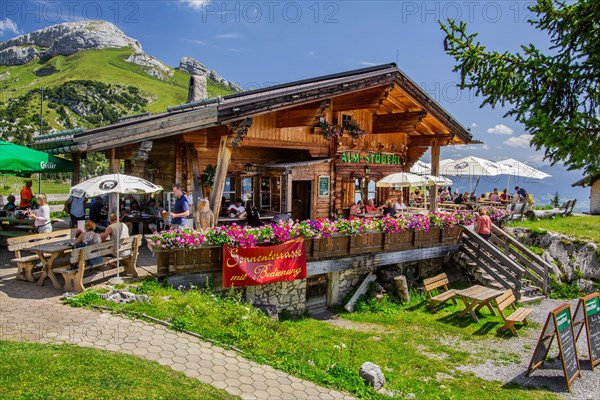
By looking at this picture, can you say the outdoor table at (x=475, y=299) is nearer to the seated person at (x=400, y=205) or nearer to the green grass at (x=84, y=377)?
the seated person at (x=400, y=205)

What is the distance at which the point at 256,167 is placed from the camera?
16094mm

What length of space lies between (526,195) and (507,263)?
11784mm

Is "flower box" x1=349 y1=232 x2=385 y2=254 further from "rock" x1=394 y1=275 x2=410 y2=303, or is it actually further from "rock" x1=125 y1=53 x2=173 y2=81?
"rock" x1=125 y1=53 x2=173 y2=81

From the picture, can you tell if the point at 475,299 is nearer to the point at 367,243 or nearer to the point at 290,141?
the point at 367,243

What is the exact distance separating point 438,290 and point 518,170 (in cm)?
1242

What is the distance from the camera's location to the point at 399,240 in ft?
46.7

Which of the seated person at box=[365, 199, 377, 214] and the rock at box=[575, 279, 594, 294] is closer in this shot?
the rock at box=[575, 279, 594, 294]

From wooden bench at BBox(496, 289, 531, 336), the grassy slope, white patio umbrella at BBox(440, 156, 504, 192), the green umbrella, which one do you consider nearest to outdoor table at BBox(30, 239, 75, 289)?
the green umbrella

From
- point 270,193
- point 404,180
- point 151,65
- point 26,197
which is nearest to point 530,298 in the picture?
point 404,180

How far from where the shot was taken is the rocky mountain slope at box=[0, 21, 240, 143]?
339ft

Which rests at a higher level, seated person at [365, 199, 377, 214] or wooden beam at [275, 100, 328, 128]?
wooden beam at [275, 100, 328, 128]

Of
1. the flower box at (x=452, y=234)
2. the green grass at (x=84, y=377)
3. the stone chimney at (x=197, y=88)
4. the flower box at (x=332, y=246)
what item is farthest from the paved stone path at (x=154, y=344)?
the stone chimney at (x=197, y=88)

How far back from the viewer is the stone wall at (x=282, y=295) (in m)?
11.4

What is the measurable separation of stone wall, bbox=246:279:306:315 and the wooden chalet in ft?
8.73
